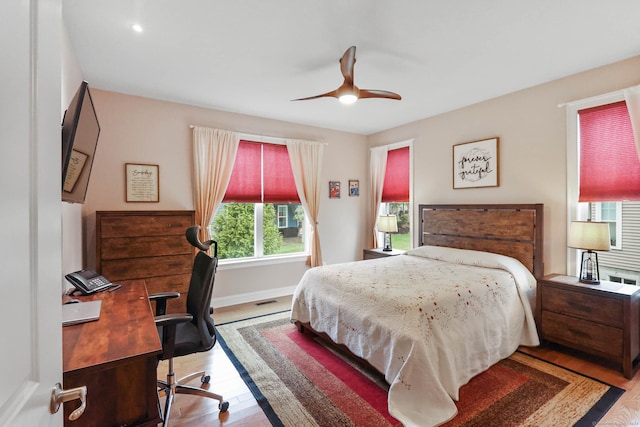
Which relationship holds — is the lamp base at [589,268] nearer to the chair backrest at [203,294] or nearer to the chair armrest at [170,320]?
the chair backrest at [203,294]

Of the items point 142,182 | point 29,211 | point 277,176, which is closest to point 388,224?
point 277,176

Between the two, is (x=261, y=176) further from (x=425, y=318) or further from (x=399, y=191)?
(x=425, y=318)

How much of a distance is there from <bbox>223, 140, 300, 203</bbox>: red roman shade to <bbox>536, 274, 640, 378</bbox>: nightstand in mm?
3302

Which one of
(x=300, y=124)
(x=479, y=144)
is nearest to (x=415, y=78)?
(x=479, y=144)

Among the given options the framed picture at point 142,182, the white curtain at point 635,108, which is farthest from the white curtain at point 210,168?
the white curtain at point 635,108

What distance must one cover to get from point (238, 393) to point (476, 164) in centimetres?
358

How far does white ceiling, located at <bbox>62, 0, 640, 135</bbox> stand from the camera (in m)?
2.01

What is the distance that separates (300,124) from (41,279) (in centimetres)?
434

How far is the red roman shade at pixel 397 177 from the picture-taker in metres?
4.76

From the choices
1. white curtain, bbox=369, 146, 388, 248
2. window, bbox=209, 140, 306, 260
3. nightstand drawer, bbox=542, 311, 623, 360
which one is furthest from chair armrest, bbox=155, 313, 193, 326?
white curtain, bbox=369, 146, 388, 248

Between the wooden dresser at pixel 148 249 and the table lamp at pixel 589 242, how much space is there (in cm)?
376

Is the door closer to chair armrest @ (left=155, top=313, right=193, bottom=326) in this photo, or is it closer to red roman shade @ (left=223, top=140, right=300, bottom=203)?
chair armrest @ (left=155, top=313, right=193, bottom=326)

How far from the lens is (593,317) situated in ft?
8.21

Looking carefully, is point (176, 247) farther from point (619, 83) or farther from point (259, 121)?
point (619, 83)
